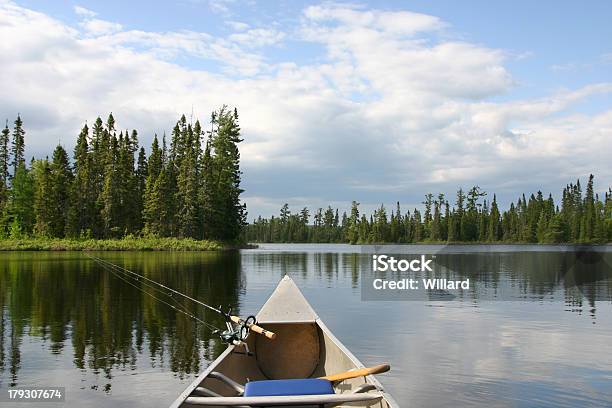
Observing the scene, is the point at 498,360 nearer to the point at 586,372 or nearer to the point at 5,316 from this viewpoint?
the point at 586,372

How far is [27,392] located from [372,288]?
27.2m

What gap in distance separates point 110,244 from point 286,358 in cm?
7712

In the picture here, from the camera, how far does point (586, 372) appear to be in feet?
50.5

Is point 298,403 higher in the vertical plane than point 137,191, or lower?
lower

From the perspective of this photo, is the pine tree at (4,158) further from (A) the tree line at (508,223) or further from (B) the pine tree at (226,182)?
(A) the tree line at (508,223)

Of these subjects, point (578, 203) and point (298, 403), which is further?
point (578, 203)

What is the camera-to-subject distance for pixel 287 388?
8414 millimetres

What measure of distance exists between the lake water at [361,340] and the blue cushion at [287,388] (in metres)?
4.17

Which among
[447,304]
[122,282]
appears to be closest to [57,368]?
[447,304]

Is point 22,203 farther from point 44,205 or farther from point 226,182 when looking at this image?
point 226,182

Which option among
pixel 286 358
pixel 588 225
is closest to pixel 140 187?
pixel 286 358

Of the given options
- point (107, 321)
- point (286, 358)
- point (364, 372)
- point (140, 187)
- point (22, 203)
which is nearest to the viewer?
point (364, 372)

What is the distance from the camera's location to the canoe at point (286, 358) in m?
9.67

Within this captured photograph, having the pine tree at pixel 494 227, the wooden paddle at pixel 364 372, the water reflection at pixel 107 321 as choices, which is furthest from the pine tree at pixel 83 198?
the pine tree at pixel 494 227
